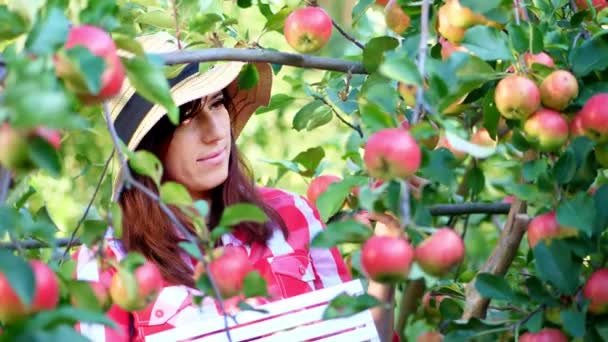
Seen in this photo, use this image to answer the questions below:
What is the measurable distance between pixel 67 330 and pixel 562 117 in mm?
751

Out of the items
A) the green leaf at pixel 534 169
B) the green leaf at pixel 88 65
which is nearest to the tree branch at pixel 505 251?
the green leaf at pixel 534 169

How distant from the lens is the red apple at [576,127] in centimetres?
144

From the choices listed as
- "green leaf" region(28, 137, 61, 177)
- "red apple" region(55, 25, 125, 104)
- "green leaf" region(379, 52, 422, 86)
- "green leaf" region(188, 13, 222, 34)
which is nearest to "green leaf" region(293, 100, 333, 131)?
"green leaf" region(188, 13, 222, 34)

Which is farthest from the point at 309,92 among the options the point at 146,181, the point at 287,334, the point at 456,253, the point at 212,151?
the point at 456,253

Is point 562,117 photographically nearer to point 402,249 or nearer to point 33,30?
point 402,249

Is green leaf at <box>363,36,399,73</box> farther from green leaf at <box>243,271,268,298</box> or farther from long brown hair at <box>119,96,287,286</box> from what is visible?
green leaf at <box>243,271,268,298</box>

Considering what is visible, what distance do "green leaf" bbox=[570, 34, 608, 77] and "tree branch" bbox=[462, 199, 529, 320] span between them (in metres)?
0.30

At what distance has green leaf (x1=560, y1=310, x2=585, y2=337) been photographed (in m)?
1.35

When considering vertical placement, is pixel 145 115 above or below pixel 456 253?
below

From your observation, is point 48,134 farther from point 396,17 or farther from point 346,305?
point 396,17

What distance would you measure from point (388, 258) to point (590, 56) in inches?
21.3

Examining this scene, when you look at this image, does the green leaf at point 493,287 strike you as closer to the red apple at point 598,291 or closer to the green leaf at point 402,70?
the red apple at point 598,291

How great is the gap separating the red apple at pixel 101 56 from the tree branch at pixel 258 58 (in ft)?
0.65

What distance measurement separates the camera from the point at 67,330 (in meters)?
0.98
